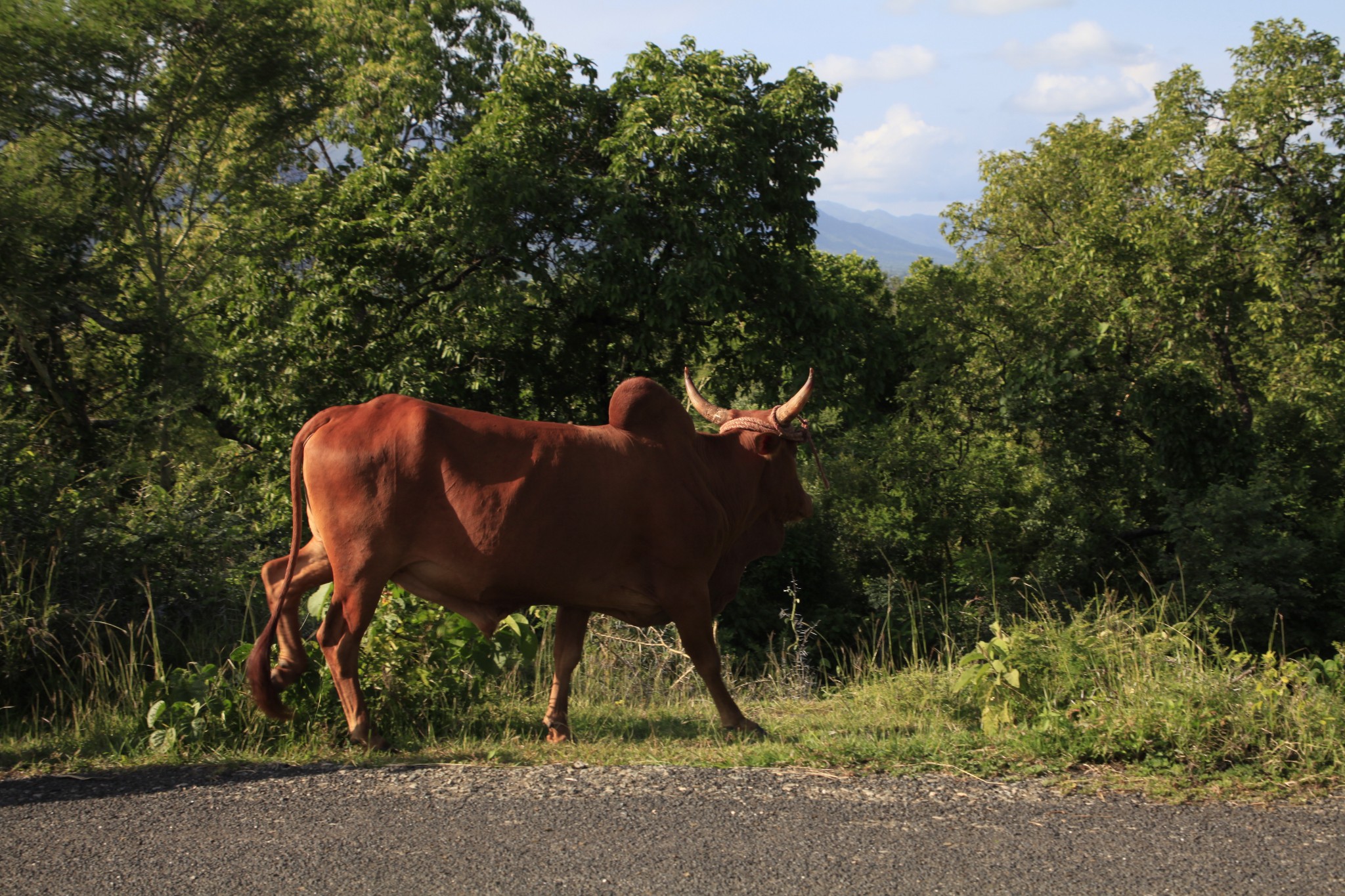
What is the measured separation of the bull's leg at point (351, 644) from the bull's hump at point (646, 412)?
160cm

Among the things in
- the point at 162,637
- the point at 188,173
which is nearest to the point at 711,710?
the point at 162,637

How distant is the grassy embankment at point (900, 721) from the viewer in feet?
15.8

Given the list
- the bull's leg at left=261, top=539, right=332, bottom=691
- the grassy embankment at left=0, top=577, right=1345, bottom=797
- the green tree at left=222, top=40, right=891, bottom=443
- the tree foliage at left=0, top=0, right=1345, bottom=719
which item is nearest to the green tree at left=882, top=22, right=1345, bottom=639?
the tree foliage at left=0, top=0, right=1345, bottom=719

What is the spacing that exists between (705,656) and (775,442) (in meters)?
1.38

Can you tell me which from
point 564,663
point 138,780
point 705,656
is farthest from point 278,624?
point 705,656

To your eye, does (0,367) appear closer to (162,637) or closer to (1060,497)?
(162,637)

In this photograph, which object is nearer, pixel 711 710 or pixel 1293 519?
pixel 711 710

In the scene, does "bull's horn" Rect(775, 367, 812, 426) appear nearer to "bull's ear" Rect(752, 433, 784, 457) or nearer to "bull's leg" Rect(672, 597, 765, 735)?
"bull's ear" Rect(752, 433, 784, 457)

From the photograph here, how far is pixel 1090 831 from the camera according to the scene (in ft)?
13.2

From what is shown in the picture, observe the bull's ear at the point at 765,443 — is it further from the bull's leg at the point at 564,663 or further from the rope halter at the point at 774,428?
the bull's leg at the point at 564,663

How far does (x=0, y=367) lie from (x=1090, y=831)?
24.8ft

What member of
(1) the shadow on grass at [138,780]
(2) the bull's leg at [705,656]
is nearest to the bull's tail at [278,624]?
(1) the shadow on grass at [138,780]

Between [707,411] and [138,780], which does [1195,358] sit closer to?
[707,411]

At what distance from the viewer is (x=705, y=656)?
6.00 m
